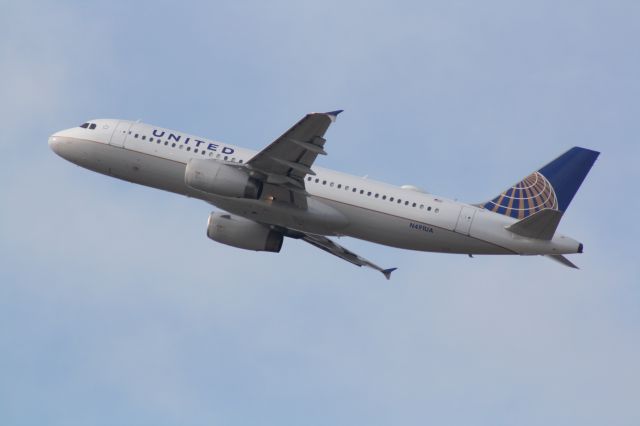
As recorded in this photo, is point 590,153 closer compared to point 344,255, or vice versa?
point 590,153

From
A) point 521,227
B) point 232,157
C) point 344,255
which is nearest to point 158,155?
point 232,157

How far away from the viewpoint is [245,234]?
2403 inches

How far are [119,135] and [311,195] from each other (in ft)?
37.9

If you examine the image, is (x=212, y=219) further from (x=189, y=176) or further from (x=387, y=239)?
(x=387, y=239)

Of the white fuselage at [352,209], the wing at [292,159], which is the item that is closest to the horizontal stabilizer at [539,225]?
the white fuselage at [352,209]

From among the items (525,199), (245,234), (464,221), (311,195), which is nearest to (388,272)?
(464,221)

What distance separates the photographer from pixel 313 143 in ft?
172

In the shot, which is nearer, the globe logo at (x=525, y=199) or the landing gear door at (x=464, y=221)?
the landing gear door at (x=464, y=221)

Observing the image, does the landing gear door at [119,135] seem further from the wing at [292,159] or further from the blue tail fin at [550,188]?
the blue tail fin at [550,188]

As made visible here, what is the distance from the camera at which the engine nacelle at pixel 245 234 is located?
200 ft

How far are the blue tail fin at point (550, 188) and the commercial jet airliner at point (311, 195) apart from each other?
5cm

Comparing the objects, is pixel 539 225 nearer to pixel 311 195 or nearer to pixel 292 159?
pixel 311 195

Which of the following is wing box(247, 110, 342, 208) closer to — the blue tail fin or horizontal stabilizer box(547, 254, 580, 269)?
the blue tail fin

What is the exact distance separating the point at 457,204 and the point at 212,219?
1401 centimetres
